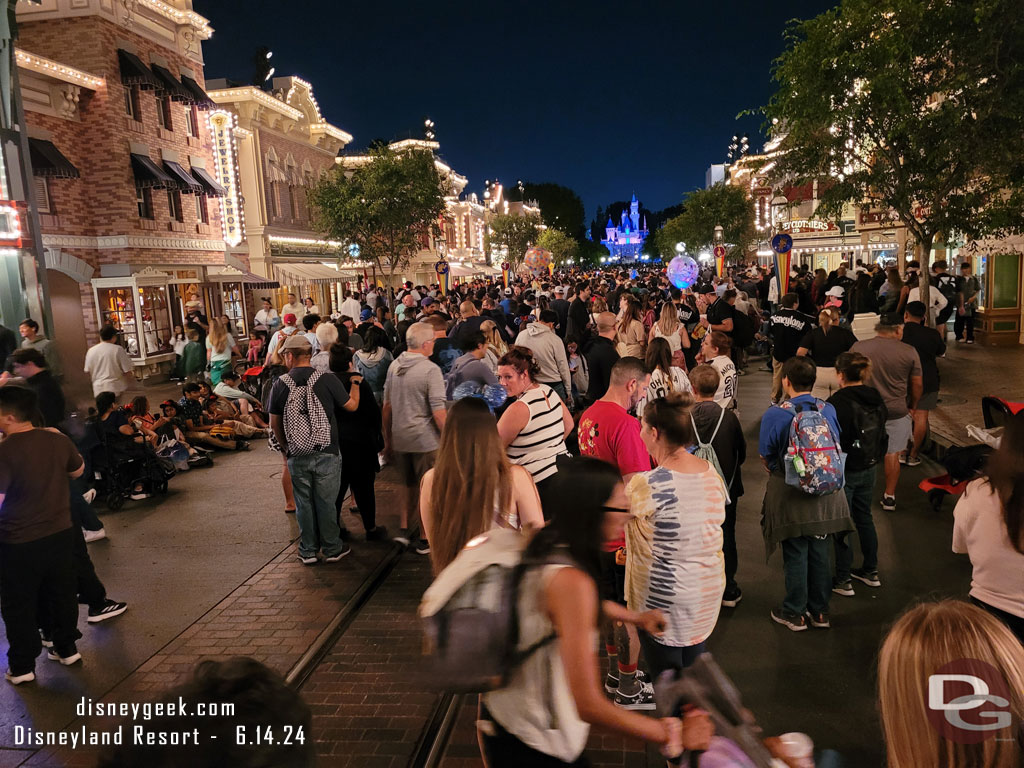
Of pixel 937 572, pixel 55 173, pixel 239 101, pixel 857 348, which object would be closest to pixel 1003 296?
pixel 857 348

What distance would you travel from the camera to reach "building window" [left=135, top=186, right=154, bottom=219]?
20767mm

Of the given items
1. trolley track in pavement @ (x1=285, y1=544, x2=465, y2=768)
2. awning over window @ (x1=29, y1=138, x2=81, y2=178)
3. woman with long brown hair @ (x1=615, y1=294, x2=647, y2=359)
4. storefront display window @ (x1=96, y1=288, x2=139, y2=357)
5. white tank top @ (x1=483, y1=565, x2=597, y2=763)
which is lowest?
trolley track in pavement @ (x1=285, y1=544, x2=465, y2=768)

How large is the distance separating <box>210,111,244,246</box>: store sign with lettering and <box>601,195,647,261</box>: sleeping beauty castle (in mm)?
152497

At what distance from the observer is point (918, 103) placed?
11672mm

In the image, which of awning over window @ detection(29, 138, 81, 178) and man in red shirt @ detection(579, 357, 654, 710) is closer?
man in red shirt @ detection(579, 357, 654, 710)

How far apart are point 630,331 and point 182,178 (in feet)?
58.7

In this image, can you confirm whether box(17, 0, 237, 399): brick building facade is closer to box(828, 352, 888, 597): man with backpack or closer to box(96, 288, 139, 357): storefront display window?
box(96, 288, 139, 357): storefront display window

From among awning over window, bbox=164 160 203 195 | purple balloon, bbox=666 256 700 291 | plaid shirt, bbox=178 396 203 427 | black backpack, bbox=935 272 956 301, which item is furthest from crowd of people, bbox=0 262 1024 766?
awning over window, bbox=164 160 203 195

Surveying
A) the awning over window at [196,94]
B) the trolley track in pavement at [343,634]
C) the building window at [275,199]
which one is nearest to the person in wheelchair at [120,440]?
the trolley track in pavement at [343,634]

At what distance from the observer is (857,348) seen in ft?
24.1

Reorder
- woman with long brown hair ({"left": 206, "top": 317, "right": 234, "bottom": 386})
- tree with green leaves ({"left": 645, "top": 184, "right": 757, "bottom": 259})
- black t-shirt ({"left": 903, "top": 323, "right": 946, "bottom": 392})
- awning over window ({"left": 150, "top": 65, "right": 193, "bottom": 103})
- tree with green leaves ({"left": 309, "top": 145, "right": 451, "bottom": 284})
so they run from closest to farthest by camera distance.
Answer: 1. black t-shirt ({"left": 903, "top": 323, "right": 946, "bottom": 392})
2. woman with long brown hair ({"left": 206, "top": 317, "right": 234, "bottom": 386})
3. awning over window ({"left": 150, "top": 65, "right": 193, "bottom": 103})
4. tree with green leaves ({"left": 309, "top": 145, "right": 451, "bottom": 284})
5. tree with green leaves ({"left": 645, "top": 184, "right": 757, "bottom": 259})

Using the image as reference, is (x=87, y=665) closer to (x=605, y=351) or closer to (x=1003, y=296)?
(x=605, y=351)

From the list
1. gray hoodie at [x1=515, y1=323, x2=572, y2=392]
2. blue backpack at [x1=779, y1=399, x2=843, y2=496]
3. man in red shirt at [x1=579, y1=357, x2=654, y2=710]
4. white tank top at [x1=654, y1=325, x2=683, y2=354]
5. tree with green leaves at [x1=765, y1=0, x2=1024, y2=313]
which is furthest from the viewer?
tree with green leaves at [x1=765, y1=0, x2=1024, y2=313]

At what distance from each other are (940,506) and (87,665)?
7.63 metres
